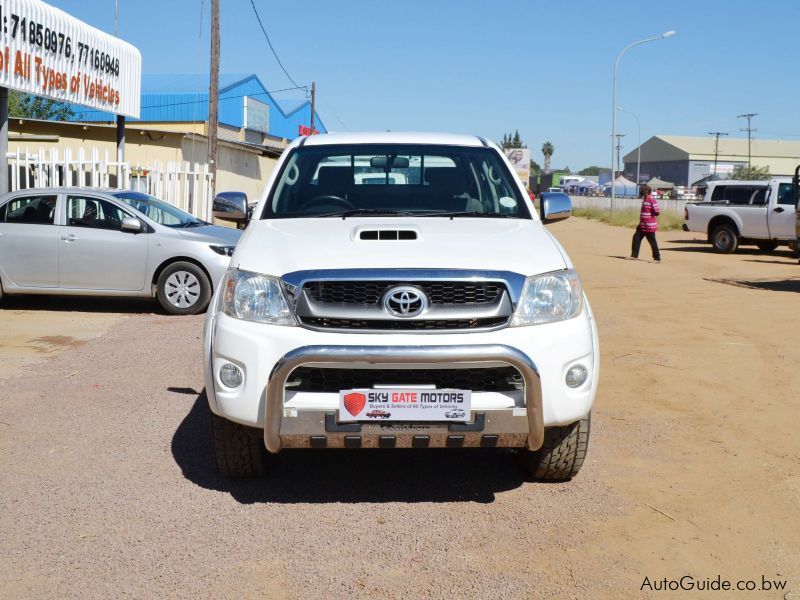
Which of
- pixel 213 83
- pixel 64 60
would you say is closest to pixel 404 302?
pixel 64 60

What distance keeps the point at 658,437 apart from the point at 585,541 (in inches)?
77.6

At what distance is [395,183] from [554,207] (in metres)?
1.00

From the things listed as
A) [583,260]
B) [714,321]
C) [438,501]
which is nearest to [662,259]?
[583,260]

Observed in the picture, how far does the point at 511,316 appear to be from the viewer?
4191mm

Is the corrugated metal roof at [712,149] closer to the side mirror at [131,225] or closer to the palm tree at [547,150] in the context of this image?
the palm tree at [547,150]

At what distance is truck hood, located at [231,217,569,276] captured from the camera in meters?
4.27

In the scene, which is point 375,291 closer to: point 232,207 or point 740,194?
point 232,207

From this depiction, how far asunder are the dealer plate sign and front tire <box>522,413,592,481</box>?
1.95 feet

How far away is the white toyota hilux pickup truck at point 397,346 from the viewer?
4.08 metres

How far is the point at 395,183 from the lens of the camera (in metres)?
5.77

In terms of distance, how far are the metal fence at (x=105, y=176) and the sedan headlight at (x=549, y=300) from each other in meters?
11.5

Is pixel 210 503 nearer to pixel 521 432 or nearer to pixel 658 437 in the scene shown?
pixel 521 432

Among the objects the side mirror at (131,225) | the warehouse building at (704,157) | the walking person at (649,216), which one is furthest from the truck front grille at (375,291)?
the warehouse building at (704,157)

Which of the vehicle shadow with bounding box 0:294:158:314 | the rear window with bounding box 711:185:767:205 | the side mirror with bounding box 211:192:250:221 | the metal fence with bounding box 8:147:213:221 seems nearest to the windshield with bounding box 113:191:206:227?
the vehicle shadow with bounding box 0:294:158:314
